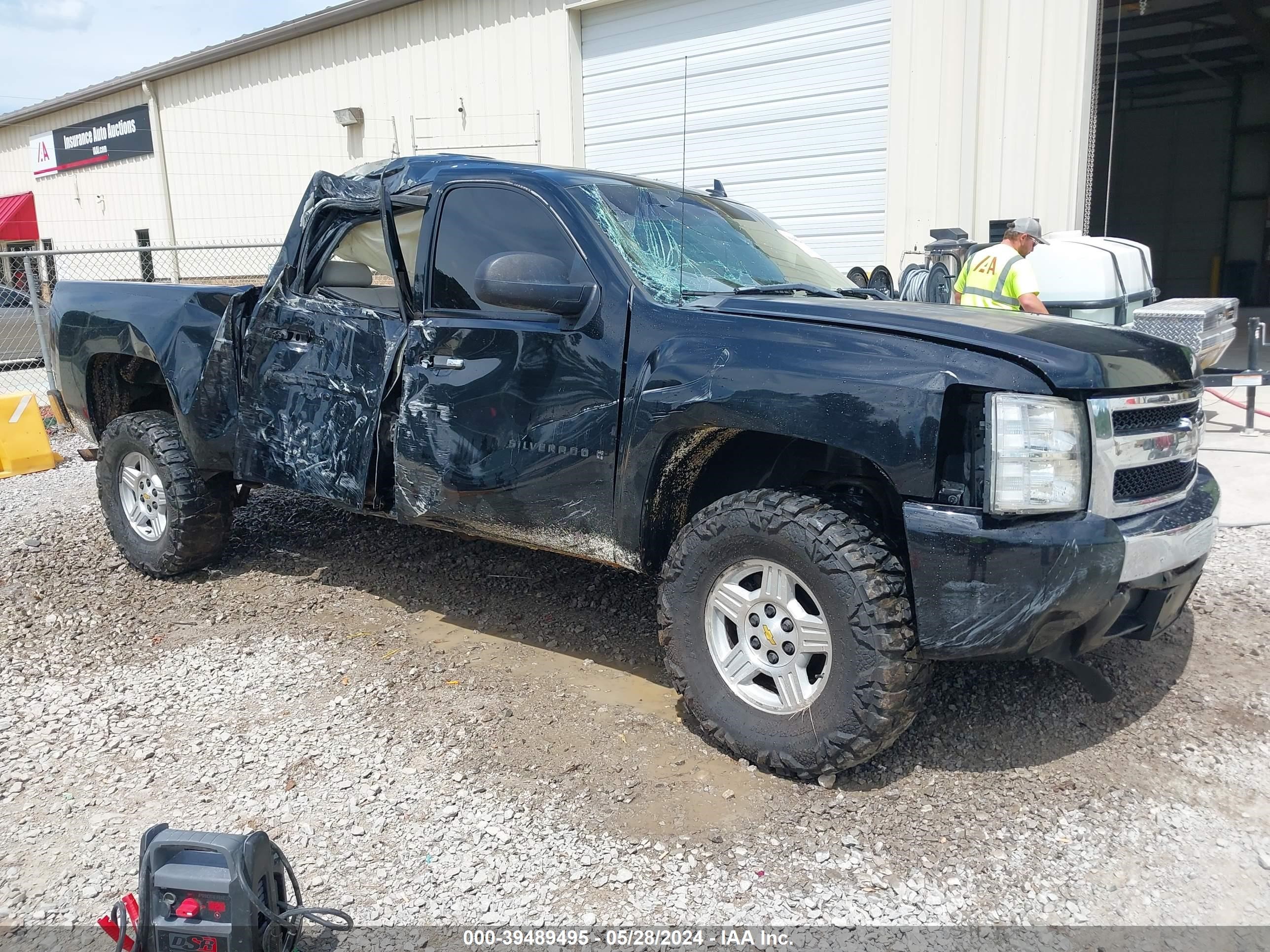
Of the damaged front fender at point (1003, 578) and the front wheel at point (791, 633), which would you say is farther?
the front wheel at point (791, 633)

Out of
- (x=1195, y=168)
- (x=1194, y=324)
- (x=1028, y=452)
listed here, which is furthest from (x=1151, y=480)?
(x=1195, y=168)

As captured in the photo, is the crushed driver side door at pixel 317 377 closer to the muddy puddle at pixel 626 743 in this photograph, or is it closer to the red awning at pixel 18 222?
the muddy puddle at pixel 626 743

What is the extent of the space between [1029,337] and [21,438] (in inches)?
329

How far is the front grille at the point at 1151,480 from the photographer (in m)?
3.05

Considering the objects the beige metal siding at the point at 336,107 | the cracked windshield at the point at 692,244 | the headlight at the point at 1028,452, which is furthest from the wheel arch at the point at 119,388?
the beige metal siding at the point at 336,107

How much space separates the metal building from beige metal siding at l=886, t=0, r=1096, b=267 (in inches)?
0.7

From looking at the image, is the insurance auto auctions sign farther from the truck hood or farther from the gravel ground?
the truck hood

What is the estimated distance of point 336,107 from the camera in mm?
15359

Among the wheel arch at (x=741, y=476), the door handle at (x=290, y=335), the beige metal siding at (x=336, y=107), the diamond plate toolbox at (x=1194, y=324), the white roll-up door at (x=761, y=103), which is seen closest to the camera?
the wheel arch at (x=741, y=476)

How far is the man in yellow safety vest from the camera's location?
7.45m

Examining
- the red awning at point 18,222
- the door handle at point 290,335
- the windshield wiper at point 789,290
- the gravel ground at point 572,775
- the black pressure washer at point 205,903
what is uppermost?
the red awning at point 18,222

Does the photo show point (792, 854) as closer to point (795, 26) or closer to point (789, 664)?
point (789, 664)

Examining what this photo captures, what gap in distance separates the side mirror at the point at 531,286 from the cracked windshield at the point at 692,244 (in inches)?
9.6

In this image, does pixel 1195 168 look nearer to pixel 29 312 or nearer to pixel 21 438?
Result: pixel 29 312
